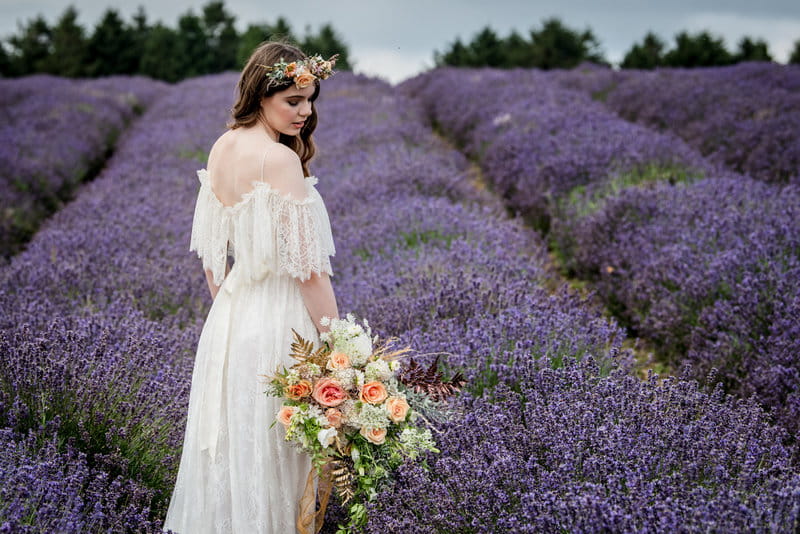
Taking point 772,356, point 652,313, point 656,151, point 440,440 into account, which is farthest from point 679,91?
point 440,440

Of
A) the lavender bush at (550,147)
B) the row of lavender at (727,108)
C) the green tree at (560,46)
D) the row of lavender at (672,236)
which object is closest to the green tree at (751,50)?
the green tree at (560,46)

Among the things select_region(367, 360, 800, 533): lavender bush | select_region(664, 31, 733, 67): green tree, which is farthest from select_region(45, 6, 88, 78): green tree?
select_region(367, 360, 800, 533): lavender bush

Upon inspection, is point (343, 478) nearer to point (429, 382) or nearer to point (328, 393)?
point (328, 393)

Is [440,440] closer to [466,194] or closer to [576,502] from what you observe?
[576,502]

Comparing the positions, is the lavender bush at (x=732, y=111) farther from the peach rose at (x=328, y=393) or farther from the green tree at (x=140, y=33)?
the green tree at (x=140, y=33)

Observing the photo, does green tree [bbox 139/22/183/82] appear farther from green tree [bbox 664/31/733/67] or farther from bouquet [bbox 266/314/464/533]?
bouquet [bbox 266/314/464/533]

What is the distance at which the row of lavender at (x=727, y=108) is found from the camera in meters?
6.59

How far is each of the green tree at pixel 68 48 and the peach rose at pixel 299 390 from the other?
995 inches

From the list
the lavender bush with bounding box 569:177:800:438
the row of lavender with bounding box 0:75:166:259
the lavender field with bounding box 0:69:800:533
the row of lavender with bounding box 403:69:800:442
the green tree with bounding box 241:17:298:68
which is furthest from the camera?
the green tree with bounding box 241:17:298:68

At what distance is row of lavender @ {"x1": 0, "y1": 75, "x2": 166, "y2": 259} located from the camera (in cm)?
655

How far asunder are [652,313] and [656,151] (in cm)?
282

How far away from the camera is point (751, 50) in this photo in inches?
767

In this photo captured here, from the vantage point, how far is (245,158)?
202cm

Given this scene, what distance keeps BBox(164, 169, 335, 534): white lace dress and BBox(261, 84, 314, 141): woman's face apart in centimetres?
20
